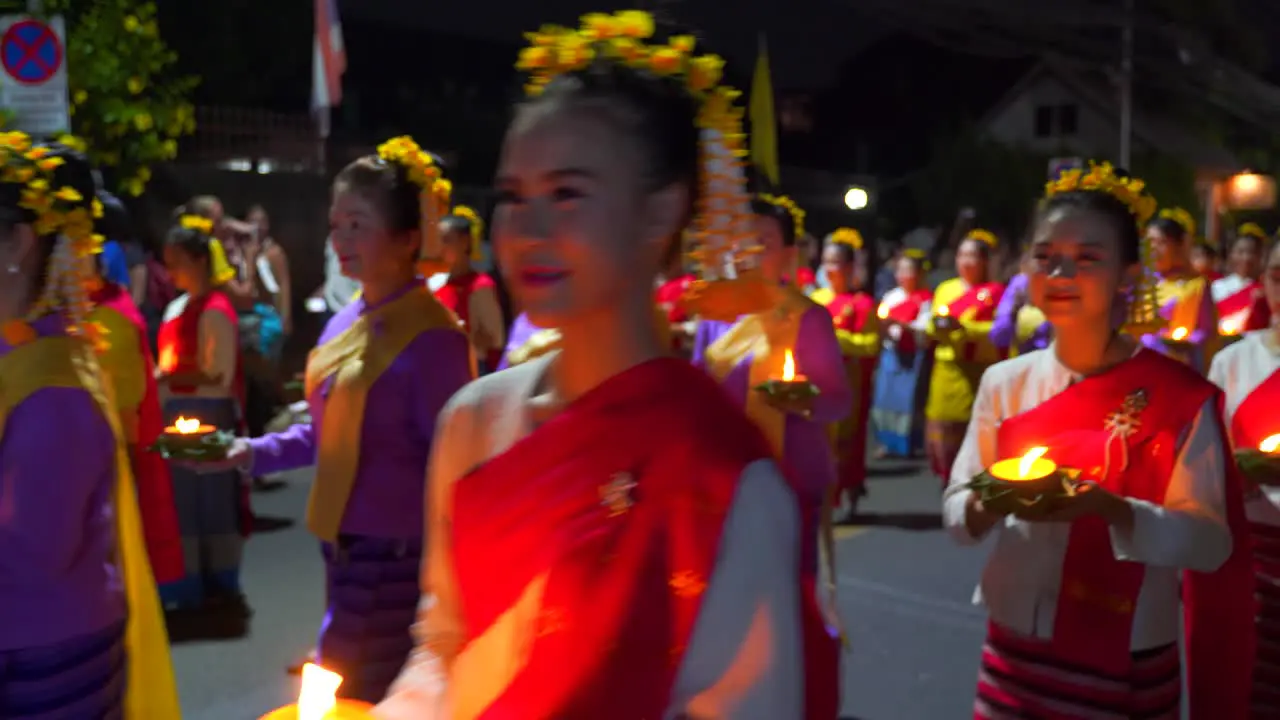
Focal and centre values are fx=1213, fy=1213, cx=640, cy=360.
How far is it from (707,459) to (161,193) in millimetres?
12331

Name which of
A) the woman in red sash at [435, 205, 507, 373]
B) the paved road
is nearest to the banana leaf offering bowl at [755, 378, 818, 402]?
the paved road

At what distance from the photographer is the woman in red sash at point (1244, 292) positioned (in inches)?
259

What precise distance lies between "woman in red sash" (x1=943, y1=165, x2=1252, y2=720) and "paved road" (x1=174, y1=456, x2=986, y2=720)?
205 centimetres

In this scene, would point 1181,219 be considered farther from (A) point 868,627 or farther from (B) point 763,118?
(B) point 763,118

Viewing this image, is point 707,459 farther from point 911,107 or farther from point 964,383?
point 911,107

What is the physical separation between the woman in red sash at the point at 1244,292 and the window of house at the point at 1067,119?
30021 millimetres

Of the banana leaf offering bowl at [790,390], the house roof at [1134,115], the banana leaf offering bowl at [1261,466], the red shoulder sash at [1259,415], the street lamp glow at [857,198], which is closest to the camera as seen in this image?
the banana leaf offering bowl at [1261,466]

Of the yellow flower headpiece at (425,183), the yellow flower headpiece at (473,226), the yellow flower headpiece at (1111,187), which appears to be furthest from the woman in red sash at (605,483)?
the yellow flower headpiece at (473,226)

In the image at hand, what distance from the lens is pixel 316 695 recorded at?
1.40 m

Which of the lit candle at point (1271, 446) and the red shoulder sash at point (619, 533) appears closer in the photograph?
the red shoulder sash at point (619, 533)

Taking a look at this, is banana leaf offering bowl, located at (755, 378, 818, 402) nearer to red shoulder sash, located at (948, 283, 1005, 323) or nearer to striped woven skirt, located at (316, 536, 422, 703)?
striped woven skirt, located at (316, 536, 422, 703)

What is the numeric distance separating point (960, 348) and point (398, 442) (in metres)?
6.00

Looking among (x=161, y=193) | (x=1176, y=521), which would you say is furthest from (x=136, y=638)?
(x=161, y=193)

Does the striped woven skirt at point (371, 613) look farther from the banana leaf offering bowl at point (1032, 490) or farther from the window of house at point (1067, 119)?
the window of house at point (1067, 119)
